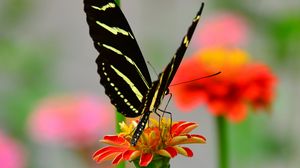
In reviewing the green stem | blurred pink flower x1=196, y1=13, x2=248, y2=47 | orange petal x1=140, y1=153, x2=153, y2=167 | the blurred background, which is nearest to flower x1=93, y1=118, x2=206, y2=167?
orange petal x1=140, y1=153, x2=153, y2=167

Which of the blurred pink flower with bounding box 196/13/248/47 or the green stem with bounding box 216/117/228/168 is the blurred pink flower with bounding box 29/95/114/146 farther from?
the green stem with bounding box 216/117/228/168

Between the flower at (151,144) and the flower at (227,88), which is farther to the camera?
the flower at (227,88)

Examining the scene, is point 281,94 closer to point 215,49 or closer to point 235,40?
point 235,40

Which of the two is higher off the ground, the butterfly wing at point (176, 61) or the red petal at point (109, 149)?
the butterfly wing at point (176, 61)

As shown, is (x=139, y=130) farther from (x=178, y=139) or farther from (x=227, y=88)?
(x=227, y=88)

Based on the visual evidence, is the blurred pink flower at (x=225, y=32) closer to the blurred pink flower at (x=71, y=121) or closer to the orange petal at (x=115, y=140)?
the blurred pink flower at (x=71, y=121)

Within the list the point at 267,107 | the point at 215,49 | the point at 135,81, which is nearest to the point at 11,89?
the point at 215,49

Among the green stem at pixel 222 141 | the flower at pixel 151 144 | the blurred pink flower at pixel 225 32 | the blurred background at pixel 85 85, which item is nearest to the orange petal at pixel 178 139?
the flower at pixel 151 144
